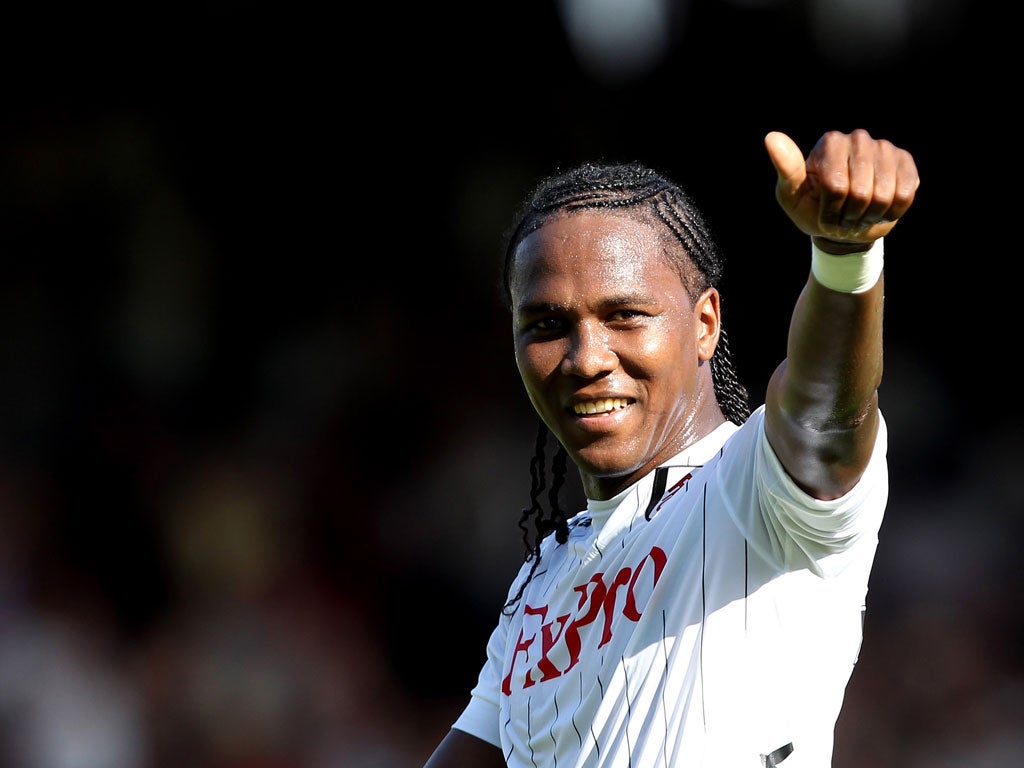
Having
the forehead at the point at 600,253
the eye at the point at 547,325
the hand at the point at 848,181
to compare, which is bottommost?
the hand at the point at 848,181

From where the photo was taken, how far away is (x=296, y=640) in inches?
210

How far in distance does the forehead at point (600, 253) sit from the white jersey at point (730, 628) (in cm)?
37

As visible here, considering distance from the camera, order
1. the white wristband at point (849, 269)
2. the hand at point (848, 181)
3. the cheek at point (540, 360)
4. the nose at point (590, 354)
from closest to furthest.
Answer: the hand at point (848, 181) → the white wristband at point (849, 269) → the nose at point (590, 354) → the cheek at point (540, 360)

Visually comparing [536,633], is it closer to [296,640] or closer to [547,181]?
[547,181]

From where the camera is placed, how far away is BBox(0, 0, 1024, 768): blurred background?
17.0 ft

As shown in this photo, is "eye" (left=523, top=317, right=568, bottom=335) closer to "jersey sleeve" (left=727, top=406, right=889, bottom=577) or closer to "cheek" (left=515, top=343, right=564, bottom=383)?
"cheek" (left=515, top=343, right=564, bottom=383)

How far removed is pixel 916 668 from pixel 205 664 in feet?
9.60

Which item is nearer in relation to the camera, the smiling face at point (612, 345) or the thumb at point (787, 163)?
the thumb at point (787, 163)

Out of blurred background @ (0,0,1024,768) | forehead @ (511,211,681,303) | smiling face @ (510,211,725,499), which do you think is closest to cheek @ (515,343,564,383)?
smiling face @ (510,211,725,499)

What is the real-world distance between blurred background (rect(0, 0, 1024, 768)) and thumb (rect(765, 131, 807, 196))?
12.8 feet

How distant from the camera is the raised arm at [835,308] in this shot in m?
1.49

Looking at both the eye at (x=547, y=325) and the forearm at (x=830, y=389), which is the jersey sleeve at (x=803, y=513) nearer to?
the forearm at (x=830, y=389)

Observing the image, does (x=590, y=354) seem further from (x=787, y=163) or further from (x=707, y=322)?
(x=787, y=163)

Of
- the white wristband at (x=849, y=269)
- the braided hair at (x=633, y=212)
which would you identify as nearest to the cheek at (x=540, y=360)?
the braided hair at (x=633, y=212)
